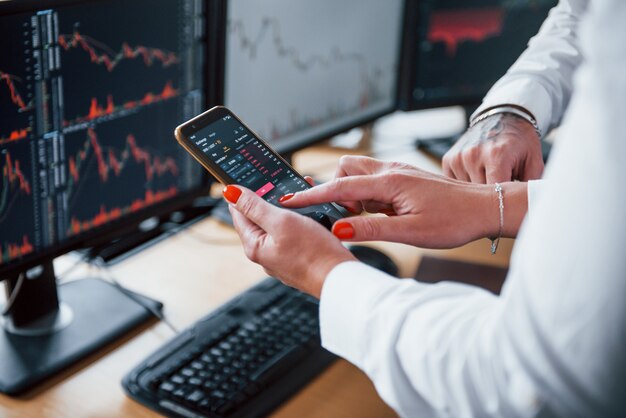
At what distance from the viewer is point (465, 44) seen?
1622 millimetres

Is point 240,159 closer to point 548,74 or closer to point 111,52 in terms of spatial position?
point 111,52

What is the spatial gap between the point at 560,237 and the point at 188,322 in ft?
2.13

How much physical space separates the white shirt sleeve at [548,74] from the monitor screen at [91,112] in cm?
44

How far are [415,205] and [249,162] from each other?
7.9 inches

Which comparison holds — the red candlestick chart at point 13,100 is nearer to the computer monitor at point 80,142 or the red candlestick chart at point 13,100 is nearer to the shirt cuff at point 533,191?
the computer monitor at point 80,142

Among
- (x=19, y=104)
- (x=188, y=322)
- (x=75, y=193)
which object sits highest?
(x=19, y=104)

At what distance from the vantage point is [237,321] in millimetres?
1038

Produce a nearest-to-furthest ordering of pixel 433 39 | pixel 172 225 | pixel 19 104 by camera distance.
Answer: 1. pixel 19 104
2. pixel 172 225
3. pixel 433 39

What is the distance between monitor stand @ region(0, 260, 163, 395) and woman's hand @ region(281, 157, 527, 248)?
0.34 metres

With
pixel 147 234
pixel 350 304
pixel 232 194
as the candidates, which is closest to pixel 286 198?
pixel 232 194

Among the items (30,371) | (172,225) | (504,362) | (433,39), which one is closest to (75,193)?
(30,371)

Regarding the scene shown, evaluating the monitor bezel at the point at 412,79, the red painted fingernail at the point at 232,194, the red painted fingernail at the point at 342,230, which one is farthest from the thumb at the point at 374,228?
the monitor bezel at the point at 412,79

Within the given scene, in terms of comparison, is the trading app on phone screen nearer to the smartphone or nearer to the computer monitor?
A: the smartphone

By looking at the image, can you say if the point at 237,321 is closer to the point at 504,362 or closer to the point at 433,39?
the point at 504,362
